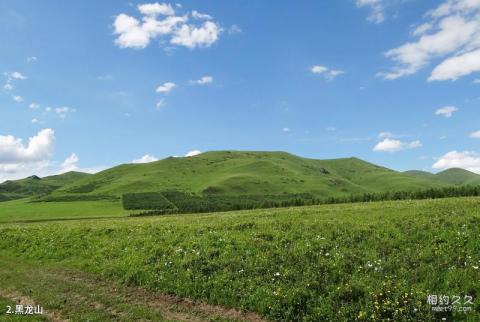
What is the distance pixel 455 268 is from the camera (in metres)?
17.2

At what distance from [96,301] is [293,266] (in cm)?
960

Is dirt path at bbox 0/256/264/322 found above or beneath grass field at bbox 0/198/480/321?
beneath

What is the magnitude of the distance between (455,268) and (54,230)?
3463 centimetres

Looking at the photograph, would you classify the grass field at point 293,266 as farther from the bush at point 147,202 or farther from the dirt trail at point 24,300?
the bush at point 147,202

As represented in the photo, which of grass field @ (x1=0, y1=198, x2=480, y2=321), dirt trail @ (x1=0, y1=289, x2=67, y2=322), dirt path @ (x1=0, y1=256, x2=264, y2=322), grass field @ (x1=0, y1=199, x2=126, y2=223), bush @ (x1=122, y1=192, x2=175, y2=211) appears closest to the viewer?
grass field @ (x1=0, y1=198, x2=480, y2=321)

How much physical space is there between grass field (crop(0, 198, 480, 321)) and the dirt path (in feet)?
0.34

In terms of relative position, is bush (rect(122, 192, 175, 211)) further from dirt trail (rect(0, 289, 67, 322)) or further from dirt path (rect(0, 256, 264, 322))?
dirt trail (rect(0, 289, 67, 322))

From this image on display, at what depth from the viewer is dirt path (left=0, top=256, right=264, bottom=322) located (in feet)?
54.0

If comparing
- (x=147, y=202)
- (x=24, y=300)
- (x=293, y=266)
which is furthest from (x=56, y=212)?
(x=293, y=266)

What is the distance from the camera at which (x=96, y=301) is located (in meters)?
18.5

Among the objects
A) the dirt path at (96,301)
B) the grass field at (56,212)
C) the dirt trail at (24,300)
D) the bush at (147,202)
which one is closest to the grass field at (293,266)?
the dirt path at (96,301)

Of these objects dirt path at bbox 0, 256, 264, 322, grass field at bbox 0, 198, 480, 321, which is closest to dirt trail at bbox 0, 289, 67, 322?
dirt path at bbox 0, 256, 264, 322

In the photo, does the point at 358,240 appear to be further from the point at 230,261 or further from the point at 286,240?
the point at 230,261

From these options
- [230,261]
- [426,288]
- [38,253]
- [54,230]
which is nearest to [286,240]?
[230,261]
